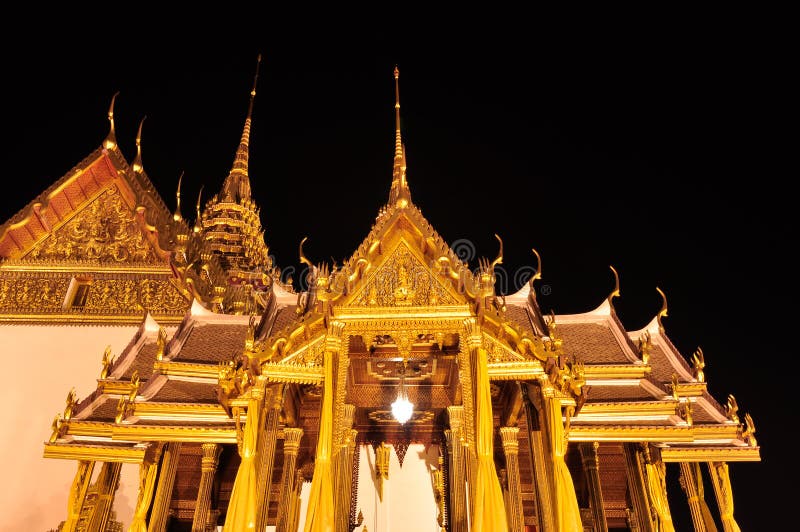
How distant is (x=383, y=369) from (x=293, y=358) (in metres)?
2.47

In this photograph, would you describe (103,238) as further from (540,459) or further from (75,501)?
(540,459)

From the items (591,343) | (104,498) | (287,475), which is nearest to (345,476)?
(287,475)

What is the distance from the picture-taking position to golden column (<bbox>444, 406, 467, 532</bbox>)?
7561mm

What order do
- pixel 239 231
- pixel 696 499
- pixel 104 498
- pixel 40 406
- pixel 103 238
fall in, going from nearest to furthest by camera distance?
pixel 104 498 < pixel 696 499 < pixel 40 406 < pixel 103 238 < pixel 239 231

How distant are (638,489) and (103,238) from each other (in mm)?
12198

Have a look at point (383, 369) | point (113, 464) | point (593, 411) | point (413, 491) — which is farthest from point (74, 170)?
point (593, 411)

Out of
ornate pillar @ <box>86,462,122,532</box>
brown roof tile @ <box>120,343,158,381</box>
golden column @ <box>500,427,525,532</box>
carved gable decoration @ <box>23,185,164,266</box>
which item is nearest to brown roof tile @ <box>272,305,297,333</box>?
brown roof tile @ <box>120,343,158,381</box>

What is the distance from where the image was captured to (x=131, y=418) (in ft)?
21.7

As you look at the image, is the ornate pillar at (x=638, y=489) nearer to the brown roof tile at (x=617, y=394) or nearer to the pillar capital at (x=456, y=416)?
the brown roof tile at (x=617, y=394)

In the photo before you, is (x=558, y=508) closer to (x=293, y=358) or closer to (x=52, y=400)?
(x=293, y=358)

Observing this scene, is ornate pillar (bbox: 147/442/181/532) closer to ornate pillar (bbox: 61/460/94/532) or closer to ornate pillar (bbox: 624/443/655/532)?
ornate pillar (bbox: 61/460/94/532)

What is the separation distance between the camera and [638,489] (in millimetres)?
7629

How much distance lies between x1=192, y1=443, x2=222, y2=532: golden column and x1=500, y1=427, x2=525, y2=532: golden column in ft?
13.9

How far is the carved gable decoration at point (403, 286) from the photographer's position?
6.14 metres
